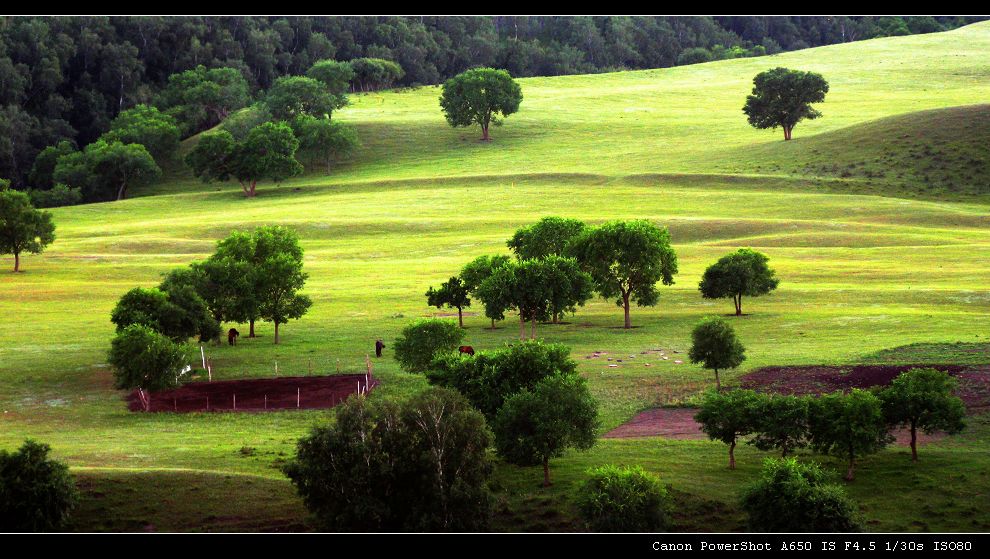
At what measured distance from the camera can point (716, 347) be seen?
5484 cm

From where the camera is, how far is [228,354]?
6762cm

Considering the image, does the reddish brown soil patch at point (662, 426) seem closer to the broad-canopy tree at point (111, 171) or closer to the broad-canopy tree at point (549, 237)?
the broad-canopy tree at point (549, 237)

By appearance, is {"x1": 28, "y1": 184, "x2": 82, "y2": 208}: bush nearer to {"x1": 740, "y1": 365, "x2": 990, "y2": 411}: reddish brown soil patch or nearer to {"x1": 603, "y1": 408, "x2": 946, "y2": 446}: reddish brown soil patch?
{"x1": 740, "y1": 365, "x2": 990, "y2": 411}: reddish brown soil patch

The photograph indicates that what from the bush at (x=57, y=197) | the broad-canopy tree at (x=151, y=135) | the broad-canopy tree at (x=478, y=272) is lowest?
the broad-canopy tree at (x=478, y=272)

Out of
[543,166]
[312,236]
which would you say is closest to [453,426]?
[312,236]

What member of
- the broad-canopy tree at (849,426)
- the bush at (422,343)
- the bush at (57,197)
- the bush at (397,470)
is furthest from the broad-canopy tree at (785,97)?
the bush at (397,470)

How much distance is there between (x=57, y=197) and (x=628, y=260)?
115 metres

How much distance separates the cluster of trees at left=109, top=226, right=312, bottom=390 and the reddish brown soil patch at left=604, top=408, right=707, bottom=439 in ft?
78.5

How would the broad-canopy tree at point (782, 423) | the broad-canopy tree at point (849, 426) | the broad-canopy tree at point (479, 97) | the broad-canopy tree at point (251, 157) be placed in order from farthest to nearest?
the broad-canopy tree at point (479, 97) → the broad-canopy tree at point (251, 157) → the broad-canopy tree at point (782, 423) → the broad-canopy tree at point (849, 426)

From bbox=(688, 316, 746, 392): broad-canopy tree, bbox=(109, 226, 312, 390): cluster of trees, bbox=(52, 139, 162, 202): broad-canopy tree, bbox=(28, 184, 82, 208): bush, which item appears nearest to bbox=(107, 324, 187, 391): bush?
bbox=(109, 226, 312, 390): cluster of trees

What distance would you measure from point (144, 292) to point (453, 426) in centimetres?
3205

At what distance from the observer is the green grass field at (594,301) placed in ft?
138

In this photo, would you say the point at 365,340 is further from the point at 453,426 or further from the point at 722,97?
the point at 722,97

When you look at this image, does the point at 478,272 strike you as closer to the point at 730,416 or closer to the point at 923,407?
the point at 730,416
